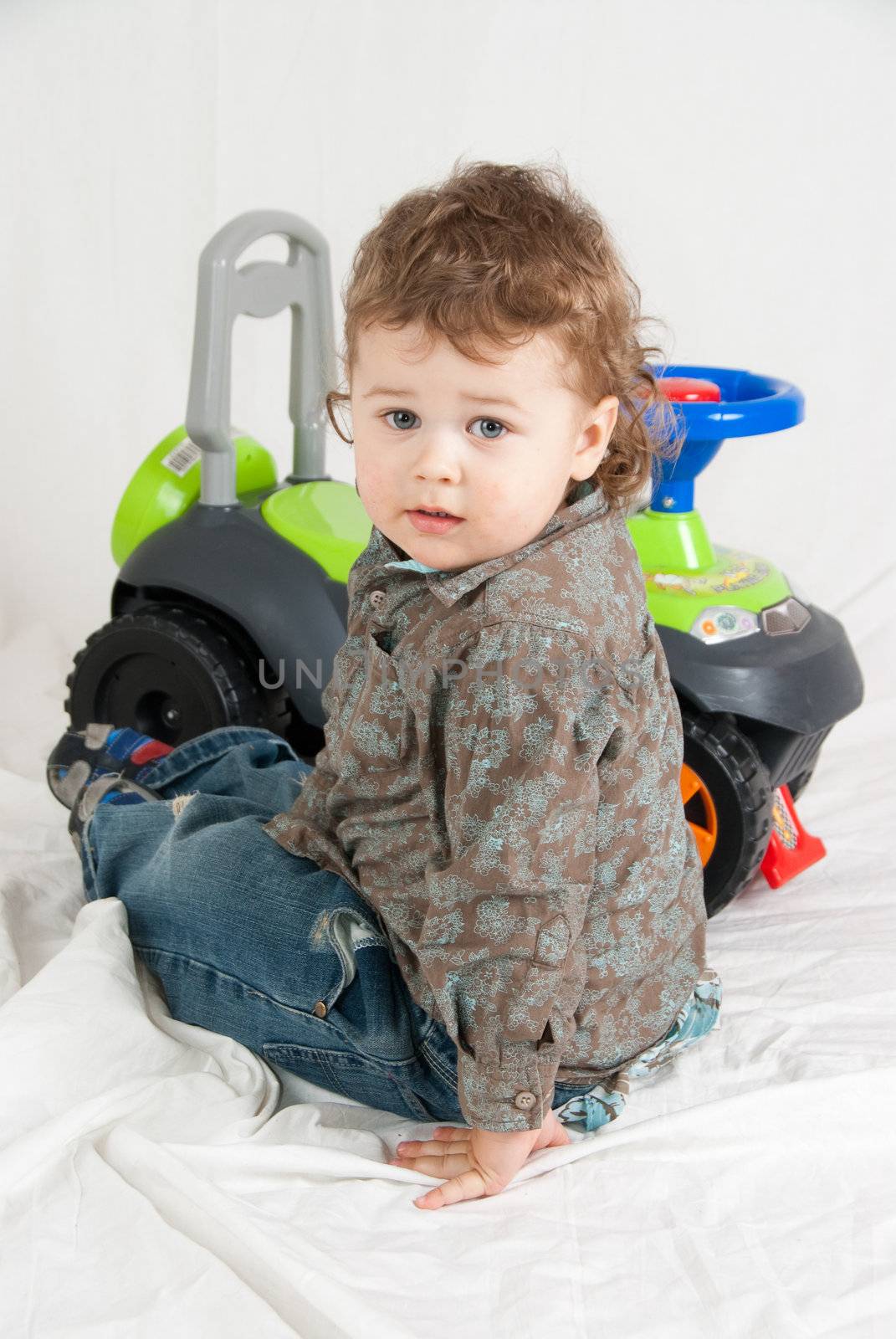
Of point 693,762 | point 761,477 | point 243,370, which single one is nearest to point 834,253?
point 761,477

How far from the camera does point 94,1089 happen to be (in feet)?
3.63

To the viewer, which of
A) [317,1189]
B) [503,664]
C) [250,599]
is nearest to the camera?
[503,664]

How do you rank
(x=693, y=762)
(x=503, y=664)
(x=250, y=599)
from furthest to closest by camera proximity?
(x=250, y=599)
(x=693, y=762)
(x=503, y=664)

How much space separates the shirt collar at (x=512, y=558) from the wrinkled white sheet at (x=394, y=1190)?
43 centimetres

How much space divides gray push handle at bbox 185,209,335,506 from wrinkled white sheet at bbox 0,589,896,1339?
0.55 meters

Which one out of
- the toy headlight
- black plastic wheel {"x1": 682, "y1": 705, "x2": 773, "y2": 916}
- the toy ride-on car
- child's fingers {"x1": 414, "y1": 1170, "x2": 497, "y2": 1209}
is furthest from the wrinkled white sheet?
the toy headlight

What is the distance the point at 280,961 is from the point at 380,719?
0.24 metres

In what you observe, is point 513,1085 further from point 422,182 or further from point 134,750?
point 422,182

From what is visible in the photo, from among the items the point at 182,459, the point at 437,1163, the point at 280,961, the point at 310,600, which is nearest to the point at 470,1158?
the point at 437,1163

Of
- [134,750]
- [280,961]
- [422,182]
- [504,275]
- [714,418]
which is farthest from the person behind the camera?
[422,182]

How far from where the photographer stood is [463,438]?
0.95 m

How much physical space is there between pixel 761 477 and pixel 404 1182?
1.60m

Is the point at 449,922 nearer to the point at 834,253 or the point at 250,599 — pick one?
the point at 250,599

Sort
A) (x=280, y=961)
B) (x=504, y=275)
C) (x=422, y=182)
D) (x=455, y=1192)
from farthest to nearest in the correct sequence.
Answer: (x=422, y=182)
(x=280, y=961)
(x=455, y=1192)
(x=504, y=275)
